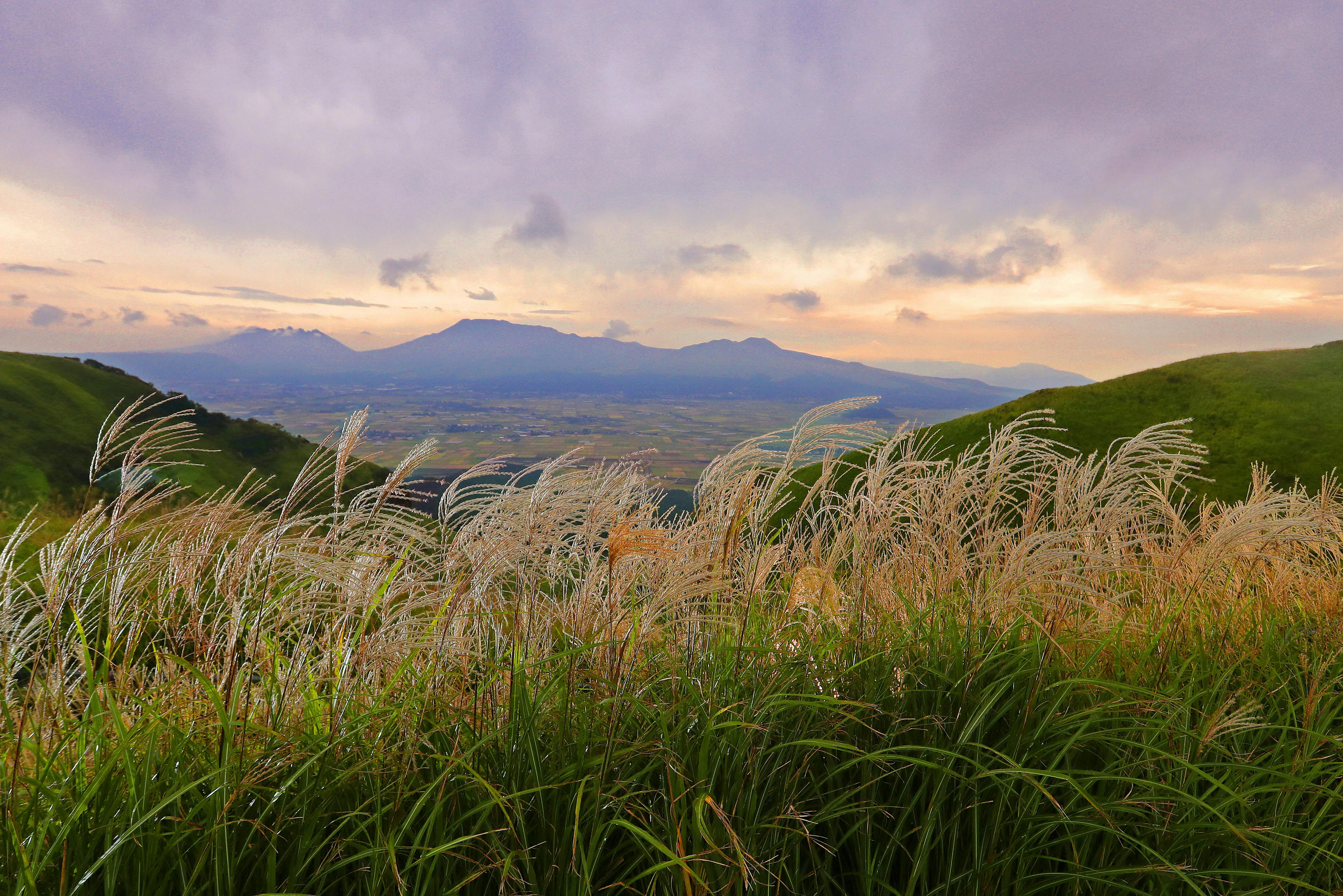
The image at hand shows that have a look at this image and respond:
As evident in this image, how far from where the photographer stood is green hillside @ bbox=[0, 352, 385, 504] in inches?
1529

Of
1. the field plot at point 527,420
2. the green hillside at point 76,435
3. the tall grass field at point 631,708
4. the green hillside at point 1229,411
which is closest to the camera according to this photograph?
the tall grass field at point 631,708

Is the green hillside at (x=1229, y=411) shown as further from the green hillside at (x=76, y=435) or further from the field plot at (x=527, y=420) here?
the green hillside at (x=76, y=435)

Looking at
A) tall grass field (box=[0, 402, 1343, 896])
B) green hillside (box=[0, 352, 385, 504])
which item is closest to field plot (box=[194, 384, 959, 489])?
tall grass field (box=[0, 402, 1343, 896])

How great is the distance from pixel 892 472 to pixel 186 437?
4.13 meters

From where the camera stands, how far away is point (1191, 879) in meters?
2.39

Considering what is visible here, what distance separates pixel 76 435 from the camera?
151ft

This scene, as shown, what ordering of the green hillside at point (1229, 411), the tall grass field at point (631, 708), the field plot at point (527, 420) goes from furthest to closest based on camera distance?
1. the green hillside at point (1229, 411)
2. the field plot at point (527, 420)
3. the tall grass field at point (631, 708)

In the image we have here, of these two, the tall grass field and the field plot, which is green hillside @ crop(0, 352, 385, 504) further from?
the tall grass field

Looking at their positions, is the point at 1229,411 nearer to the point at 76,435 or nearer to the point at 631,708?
the point at 631,708

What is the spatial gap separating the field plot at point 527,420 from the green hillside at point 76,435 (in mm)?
8504

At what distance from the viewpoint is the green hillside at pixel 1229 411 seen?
77.6 feet

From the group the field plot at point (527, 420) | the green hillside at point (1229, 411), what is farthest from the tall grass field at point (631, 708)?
the green hillside at point (1229, 411)

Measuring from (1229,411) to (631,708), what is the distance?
36842 mm

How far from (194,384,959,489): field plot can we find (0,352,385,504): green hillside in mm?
8504
